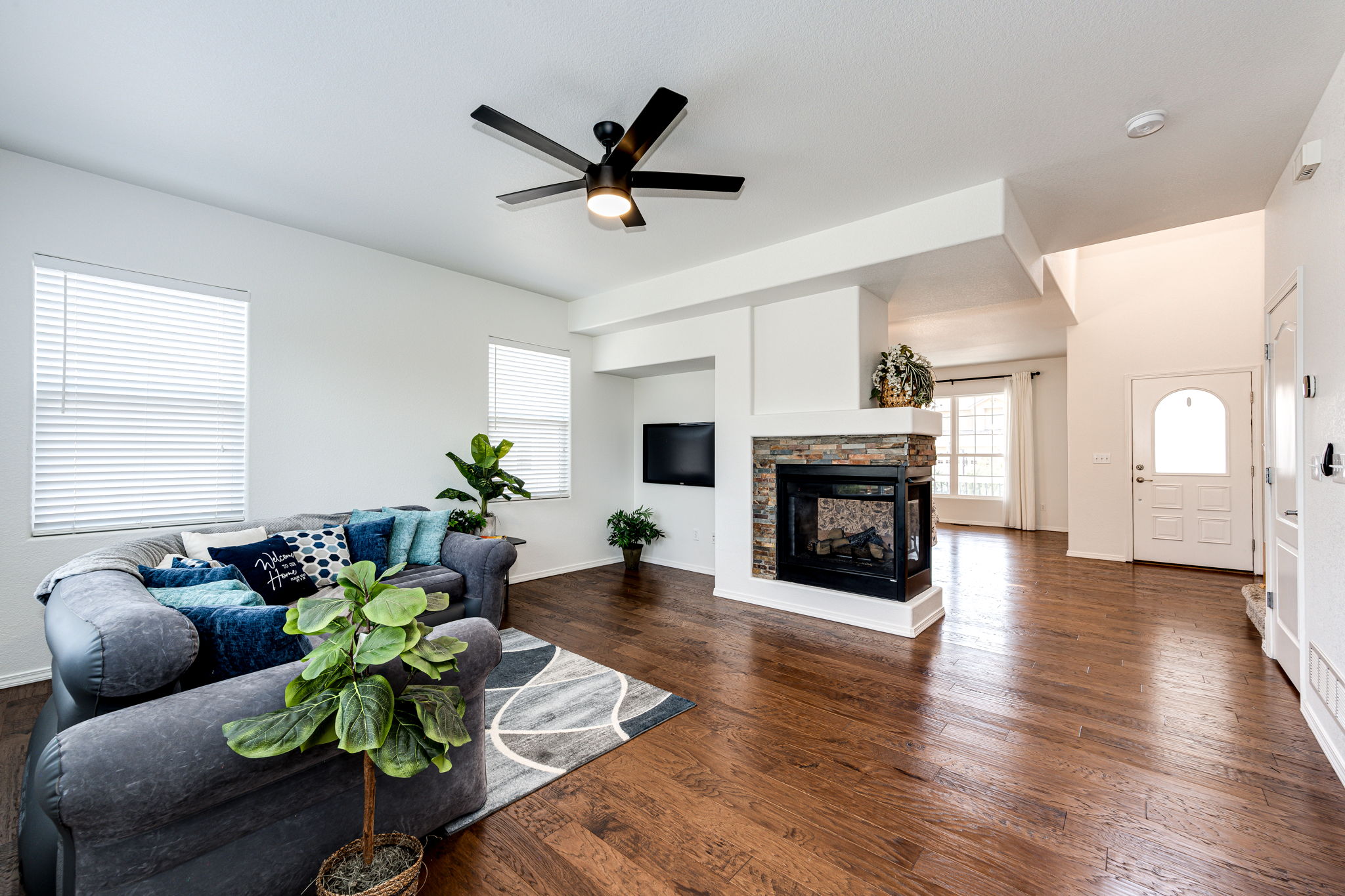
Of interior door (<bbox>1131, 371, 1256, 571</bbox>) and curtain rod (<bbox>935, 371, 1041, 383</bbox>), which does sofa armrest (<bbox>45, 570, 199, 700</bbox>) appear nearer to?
interior door (<bbox>1131, 371, 1256, 571</bbox>)

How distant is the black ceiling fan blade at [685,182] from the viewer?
243 cm

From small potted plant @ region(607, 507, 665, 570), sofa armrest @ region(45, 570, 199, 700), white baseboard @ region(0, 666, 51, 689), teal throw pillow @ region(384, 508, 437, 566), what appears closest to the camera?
sofa armrest @ region(45, 570, 199, 700)

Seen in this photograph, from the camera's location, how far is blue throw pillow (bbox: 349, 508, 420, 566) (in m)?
3.67

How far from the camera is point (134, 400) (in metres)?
3.22

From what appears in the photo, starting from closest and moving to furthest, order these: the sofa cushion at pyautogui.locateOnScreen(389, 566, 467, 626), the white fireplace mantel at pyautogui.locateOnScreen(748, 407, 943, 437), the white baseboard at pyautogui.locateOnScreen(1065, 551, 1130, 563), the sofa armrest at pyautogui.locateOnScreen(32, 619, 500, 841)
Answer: the sofa armrest at pyautogui.locateOnScreen(32, 619, 500, 841) < the sofa cushion at pyautogui.locateOnScreen(389, 566, 467, 626) < the white fireplace mantel at pyautogui.locateOnScreen(748, 407, 943, 437) < the white baseboard at pyautogui.locateOnScreen(1065, 551, 1130, 563)

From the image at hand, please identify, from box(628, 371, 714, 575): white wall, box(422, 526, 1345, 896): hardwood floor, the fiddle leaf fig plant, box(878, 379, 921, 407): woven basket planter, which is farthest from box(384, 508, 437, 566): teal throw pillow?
box(878, 379, 921, 407): woven basket planter

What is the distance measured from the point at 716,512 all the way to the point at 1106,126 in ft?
11.4

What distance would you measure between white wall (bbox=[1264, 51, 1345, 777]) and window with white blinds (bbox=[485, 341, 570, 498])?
5.01 meters

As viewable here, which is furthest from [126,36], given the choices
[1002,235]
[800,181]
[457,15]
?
[1002,235]

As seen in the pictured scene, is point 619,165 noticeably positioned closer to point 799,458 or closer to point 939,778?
point 799,458

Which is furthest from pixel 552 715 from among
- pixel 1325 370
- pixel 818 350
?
pixel 1325 370

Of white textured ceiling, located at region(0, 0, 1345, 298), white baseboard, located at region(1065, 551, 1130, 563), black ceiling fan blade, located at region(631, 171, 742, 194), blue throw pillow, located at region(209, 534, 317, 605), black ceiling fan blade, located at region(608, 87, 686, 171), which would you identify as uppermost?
white textured ceiling, located at region(0, 0, 1345, 298)

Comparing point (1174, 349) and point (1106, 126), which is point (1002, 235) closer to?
point (1106, 126)

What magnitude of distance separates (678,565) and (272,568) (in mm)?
3719
